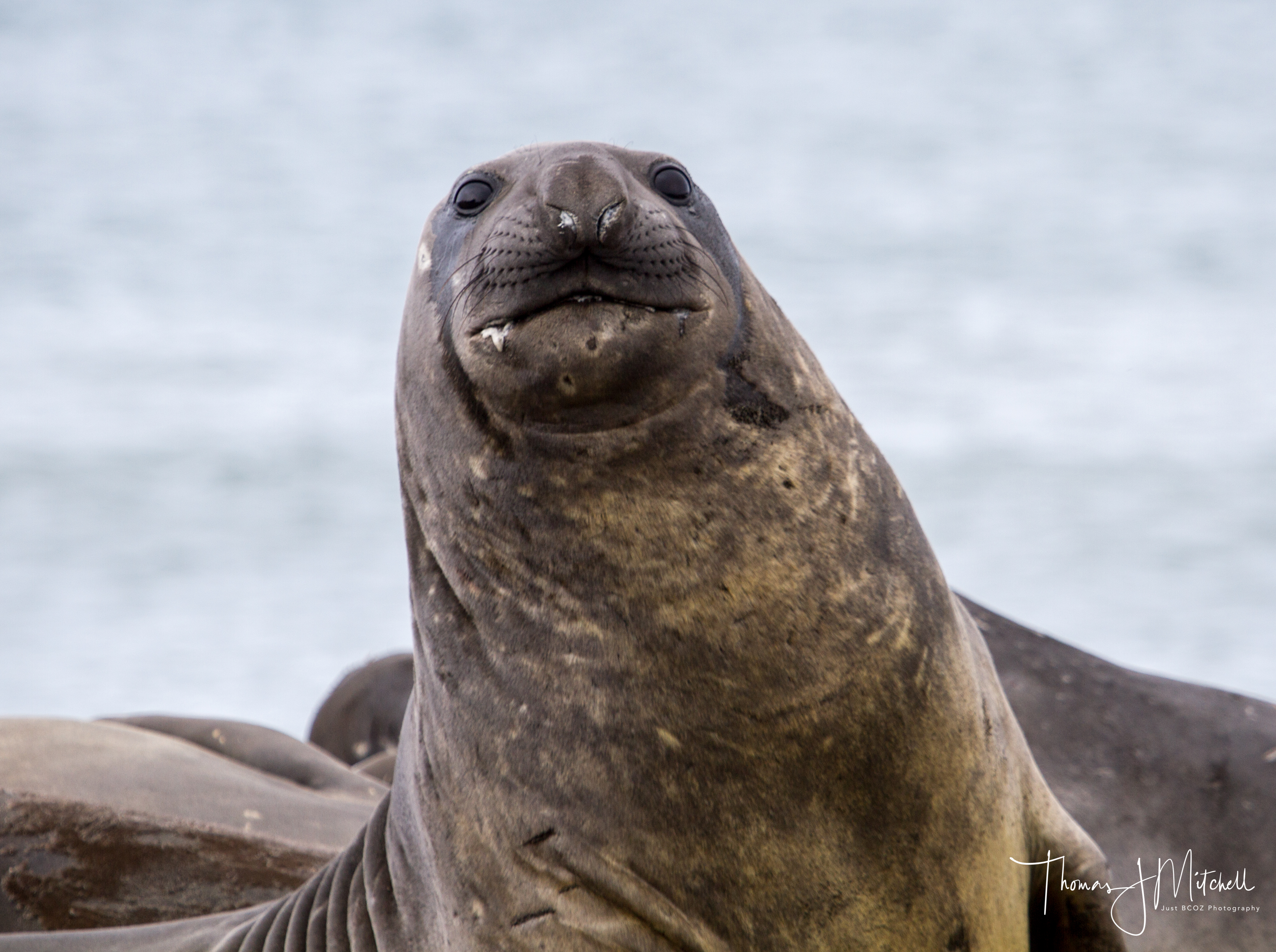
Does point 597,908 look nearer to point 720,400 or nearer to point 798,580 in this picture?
point 798,580

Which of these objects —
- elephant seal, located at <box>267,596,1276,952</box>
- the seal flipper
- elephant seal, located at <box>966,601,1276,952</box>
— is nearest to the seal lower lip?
the seal flipper

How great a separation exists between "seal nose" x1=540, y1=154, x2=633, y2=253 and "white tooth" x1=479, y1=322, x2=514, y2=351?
0.14m

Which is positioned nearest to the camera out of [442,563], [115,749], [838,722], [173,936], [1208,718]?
[838,722]

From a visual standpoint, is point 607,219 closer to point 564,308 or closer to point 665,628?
point 564,308

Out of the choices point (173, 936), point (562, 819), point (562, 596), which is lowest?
point (173, 936)

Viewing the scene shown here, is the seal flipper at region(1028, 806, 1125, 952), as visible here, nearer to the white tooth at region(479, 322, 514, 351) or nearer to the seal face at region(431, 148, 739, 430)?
the seal face at region(431, 148, 739, 430)

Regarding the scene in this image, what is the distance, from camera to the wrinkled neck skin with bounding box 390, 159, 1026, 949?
2.11 metres

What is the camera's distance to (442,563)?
7.64 feet

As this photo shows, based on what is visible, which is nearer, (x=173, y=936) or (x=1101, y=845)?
(x=173, y=936)

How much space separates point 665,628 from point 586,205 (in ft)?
1.98

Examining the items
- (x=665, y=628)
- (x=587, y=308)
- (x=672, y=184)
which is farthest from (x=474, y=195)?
(x=665, y=628)

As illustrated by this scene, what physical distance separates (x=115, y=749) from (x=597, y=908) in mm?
2194

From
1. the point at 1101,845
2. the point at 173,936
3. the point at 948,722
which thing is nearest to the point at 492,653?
the point at 948,722

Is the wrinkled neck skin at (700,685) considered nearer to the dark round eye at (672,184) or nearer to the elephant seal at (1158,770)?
Result: the dark round eye at (672,184)
